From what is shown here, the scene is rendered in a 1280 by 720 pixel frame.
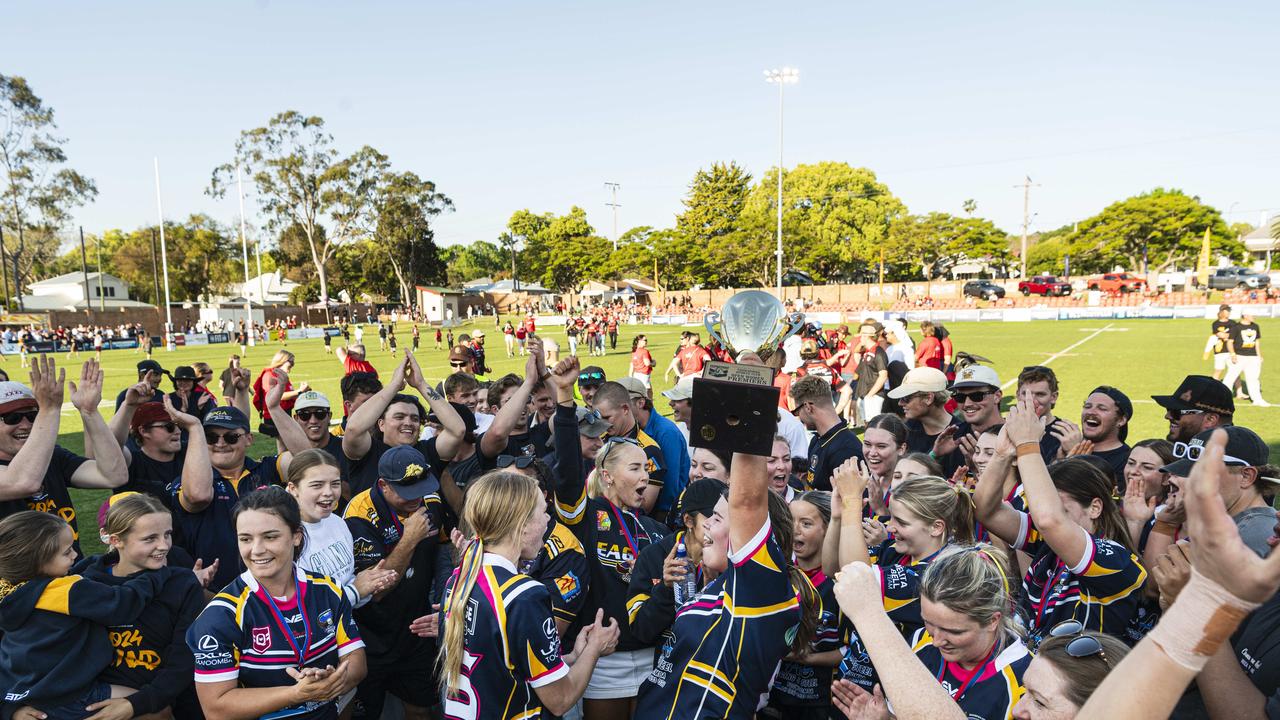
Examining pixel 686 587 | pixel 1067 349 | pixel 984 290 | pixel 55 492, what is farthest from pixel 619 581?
pixel 984 290

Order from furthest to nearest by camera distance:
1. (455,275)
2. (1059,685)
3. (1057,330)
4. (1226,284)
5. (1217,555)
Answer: (455,275) < (1226,284) < (1057,330) < (1059,685) < (1217,555)

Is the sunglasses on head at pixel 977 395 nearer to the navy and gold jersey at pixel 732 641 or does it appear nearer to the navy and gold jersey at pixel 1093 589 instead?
the navy and gold jersey at pixel 1093 589

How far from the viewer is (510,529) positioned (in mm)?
2723

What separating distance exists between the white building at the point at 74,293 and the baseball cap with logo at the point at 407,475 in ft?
273

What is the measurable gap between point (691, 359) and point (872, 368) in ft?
11.7

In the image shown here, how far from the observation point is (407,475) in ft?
12.6

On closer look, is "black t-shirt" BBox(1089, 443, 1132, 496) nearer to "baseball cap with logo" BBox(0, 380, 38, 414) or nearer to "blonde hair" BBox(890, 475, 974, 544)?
"blonde hair" BBox(890, 475, 974, 544)

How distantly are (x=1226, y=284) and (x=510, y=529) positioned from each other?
72206mm

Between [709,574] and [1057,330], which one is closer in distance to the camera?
[709,574]

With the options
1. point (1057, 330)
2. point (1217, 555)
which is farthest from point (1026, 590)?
point (1057, 330)

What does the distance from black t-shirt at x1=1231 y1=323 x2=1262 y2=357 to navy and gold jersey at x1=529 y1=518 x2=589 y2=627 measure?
15735 mm

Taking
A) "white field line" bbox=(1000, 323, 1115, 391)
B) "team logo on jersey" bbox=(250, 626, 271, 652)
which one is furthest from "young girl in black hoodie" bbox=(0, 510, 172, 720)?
"white field line" bbox=(1000, 323, 1115, 391)

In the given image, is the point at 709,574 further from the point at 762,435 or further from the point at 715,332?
the point at 762,435

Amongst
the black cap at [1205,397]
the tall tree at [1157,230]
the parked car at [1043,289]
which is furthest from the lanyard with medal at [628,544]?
the tall tree at [1157,230]
